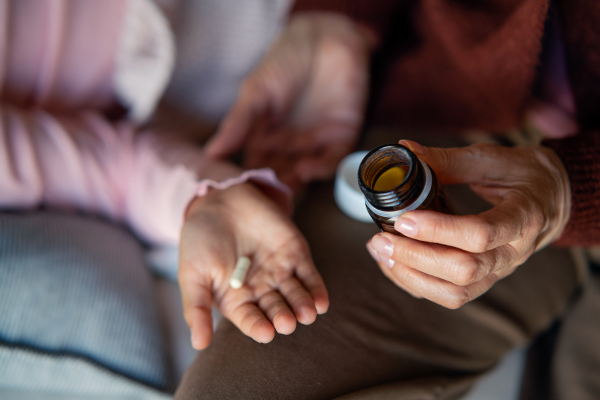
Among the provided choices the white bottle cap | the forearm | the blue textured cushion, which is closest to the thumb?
the white bottle cap

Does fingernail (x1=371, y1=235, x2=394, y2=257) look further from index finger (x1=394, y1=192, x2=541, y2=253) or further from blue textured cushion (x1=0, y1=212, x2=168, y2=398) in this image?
blue textured cushion (x1=0, y1=212, x2=168, y2=398)

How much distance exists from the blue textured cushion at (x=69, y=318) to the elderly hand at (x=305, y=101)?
376 millimetres

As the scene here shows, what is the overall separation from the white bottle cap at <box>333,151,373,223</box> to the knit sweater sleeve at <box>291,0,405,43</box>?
1.39ft

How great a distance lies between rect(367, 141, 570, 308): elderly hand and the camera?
42 cm

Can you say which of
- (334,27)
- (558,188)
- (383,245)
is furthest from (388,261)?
(334,27)

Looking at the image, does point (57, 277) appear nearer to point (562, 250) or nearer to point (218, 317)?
point (218, 317)

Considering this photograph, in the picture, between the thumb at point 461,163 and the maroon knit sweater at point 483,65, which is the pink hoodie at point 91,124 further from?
the maroon knit sweater at point 483,65

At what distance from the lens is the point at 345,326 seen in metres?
0.59

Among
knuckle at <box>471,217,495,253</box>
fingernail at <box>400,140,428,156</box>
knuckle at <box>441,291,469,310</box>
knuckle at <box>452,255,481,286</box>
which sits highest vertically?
fingernail at <box>400,140,428,156</box>

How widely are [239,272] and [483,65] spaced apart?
64cm

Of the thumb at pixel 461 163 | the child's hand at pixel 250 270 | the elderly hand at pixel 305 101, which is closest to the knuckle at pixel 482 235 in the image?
the thumb at pixel 461 163

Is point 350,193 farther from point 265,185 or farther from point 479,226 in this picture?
point 479,226

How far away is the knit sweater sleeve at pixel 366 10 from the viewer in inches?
38.4

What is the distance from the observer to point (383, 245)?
0.46 meters
